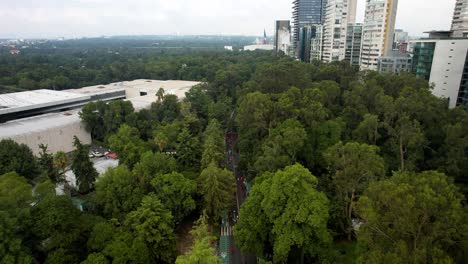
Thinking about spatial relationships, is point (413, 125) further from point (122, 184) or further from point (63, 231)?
point (63, 231)

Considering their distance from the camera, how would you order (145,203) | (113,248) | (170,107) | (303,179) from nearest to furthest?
1. (113,248)
2. (303,179)
3. (145,203)
4. (170,107)

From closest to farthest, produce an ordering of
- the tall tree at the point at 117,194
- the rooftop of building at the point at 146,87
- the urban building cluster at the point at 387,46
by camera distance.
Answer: the tall tree at the point at 117,194 < the urban building cluster at the point at 387,46 < the rooftop of building at the point at 146,87

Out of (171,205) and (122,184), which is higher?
(122,184)

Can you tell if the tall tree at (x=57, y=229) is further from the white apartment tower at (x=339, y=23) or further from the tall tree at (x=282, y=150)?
the white apartment tower at (x=339, y=23)

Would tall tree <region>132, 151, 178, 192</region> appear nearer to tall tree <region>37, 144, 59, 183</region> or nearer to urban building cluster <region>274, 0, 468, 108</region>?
tall tree <region>37, 144, 59, 183</region>

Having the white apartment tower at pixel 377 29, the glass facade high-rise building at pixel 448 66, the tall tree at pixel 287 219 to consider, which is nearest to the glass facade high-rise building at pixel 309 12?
the white apartment tower at pixel 377 29

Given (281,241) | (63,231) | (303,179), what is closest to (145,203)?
(63,231)
